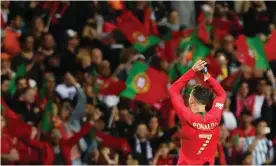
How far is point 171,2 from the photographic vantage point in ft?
48.8

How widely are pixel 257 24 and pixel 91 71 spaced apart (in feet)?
10.8

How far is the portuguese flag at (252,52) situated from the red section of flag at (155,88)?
1.46 meters

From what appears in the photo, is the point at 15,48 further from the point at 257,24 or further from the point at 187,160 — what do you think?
the point at 187,160

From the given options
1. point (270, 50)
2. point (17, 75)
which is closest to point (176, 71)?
point (270, 50)

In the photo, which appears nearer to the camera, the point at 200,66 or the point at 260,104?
the point at 200,66

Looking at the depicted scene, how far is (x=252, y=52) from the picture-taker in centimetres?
1409

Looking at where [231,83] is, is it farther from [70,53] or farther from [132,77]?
[70,53]

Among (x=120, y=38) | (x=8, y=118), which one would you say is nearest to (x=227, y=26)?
(x=120, y=38)

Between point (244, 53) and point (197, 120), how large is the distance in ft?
18.9

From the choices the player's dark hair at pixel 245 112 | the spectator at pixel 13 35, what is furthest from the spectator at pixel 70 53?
the player's dark hair at pixel 245 112

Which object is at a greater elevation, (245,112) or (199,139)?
(199,139)

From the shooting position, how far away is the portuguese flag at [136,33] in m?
14.1

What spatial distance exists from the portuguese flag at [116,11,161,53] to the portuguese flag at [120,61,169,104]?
67 centimetres

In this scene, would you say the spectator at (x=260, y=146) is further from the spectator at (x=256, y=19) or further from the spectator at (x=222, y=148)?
the spectator at (x=256, y=19)
